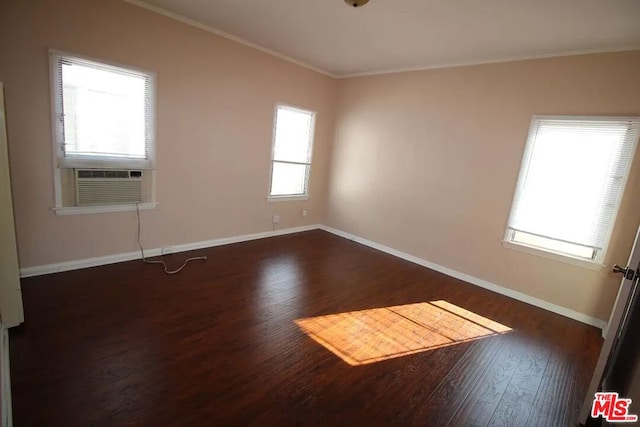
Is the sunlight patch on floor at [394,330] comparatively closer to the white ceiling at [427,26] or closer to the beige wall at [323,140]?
the beige wall at [323,140]

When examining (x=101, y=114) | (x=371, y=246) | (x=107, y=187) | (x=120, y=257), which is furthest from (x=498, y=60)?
(x=120, y=257)

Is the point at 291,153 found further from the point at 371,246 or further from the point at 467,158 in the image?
the point at 467,158

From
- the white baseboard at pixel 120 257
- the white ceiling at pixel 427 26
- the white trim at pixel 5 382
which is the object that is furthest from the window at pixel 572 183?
the white trim at pixel 5 382

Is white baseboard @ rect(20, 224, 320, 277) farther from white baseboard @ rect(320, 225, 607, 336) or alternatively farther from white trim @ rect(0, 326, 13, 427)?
white baseboard @ rect(320, 225, 607, 336)

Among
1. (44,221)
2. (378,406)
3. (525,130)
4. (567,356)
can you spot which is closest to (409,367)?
(378,406)

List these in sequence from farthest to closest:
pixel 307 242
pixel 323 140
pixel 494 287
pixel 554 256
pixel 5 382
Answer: pixel 323 140, pixel 307 242, pixel 494 287, pixel 554 256, pixel 5 382

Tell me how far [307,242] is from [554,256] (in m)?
3.19

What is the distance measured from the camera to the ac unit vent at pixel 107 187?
3.04m

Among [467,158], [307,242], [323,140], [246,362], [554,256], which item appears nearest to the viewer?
[246,362]

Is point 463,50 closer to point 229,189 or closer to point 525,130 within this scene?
point 525,130

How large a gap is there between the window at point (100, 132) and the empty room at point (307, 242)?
2 centimetres

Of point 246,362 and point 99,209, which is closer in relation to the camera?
point 246,362

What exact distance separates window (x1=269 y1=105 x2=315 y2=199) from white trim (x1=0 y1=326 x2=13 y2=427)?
10.8 ft

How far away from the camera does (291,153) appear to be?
5000 millimetres
